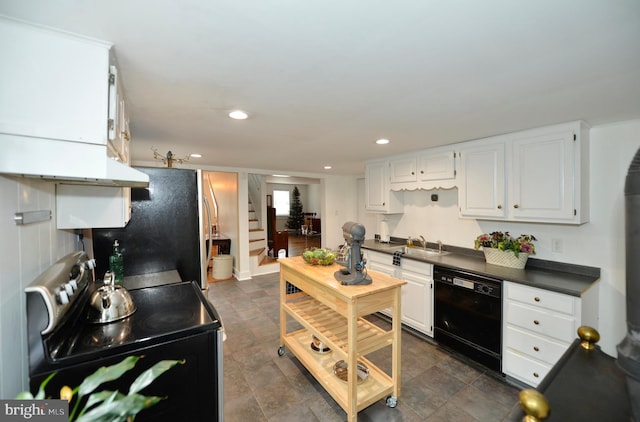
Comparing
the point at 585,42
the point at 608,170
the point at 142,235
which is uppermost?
the point at 585,42

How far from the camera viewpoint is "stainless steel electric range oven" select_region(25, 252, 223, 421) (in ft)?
3.39

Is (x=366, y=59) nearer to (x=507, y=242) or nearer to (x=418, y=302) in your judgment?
(x=507, y=242)

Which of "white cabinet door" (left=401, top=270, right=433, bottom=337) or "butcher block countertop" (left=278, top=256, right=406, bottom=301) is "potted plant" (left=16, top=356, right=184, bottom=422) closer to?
"butcher block countertop" (left=278, top=256, right=406, bottom=301)

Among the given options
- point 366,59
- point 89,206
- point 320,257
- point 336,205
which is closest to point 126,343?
point 89,206

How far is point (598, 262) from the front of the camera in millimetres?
2338

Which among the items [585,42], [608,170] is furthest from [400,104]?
[608,170]

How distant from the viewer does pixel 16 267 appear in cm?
103

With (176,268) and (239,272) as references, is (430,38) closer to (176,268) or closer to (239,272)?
(176,268)

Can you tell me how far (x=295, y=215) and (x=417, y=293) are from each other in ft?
28.9

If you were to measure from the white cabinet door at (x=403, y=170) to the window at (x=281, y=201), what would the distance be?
8.45 metres

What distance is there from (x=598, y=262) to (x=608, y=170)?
0.79 metres

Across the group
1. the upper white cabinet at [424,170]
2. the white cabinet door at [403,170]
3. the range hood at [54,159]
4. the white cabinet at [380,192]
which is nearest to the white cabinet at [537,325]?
the upper white cabinet at [424,170]

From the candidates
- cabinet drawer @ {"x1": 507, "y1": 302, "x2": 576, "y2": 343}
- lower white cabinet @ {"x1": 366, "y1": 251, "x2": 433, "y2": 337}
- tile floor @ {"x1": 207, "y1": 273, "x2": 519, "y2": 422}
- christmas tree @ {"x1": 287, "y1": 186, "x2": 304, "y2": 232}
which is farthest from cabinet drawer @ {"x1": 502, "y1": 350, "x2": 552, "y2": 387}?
christmas tree @ {"x1": 287, "y1": 186, "x2": 304, "y2": 232}

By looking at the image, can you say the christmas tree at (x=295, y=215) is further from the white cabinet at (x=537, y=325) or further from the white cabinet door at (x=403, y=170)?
the white cabinet at (x=537, y=325)
